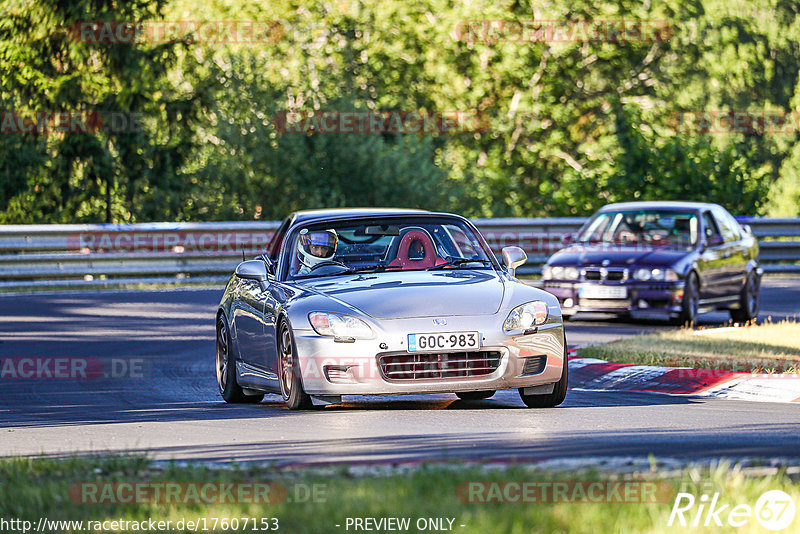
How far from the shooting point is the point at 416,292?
33.1ft

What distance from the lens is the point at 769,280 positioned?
2709 cm

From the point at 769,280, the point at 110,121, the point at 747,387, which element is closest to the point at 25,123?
the point at 110,121

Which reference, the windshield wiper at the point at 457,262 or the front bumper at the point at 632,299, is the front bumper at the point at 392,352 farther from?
the front bumper at the point at 632,299

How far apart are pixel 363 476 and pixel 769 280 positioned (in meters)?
21.5

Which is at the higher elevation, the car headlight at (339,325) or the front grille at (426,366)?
the car headlight at (339,325)

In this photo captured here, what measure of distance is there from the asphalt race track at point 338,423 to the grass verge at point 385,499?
0.81 meters

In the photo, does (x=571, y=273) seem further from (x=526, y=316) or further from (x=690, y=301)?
(x=526, y=316)

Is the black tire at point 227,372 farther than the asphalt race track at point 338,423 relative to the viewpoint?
Yes

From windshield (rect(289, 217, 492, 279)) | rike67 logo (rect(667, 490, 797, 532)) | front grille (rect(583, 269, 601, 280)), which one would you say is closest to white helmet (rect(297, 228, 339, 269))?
windshield (rect(289, 217, 492, 279))

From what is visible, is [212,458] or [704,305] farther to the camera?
[704,305]

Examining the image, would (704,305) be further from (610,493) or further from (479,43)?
(479,43)

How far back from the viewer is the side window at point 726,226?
19719 mm

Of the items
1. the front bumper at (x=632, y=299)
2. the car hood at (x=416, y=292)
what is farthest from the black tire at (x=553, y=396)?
the front bumper at (x=632, y=299)

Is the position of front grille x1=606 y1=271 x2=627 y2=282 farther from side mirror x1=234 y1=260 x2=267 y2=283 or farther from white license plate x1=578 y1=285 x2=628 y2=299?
side mirror x1=234 y1=260 x2=267 y2=283
